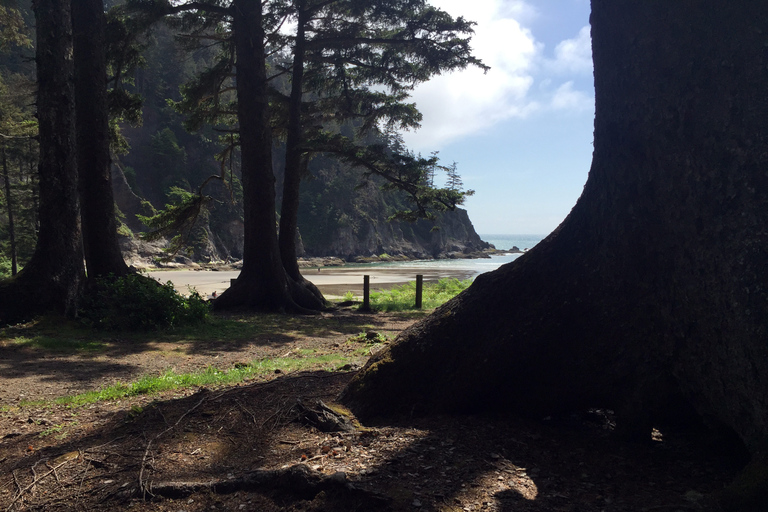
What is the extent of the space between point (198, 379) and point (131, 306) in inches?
160

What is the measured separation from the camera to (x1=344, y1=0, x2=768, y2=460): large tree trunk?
7.81 feet

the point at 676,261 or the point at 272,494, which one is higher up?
the point at 676,261

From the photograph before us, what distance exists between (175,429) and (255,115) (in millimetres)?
10139

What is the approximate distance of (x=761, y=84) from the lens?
2438mm

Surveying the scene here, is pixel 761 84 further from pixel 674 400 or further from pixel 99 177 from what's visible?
pixel 99 177

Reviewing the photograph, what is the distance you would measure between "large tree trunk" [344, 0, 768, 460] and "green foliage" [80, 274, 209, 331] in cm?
632

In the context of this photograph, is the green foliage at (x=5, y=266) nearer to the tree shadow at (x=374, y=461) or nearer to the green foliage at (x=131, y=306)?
the green foliage at (x=131, y=306)

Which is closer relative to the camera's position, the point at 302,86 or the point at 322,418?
the point at 322,418

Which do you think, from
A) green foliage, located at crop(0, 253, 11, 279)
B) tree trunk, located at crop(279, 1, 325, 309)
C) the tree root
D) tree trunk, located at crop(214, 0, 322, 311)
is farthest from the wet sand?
the tree root

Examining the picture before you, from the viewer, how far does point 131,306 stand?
844cm

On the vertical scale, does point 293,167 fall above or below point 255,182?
above

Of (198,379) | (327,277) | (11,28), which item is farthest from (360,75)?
(327,277)

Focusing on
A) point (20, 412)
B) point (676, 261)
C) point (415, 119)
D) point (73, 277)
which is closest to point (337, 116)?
point (415, 119)

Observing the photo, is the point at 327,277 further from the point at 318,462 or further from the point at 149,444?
the point at 318,462
